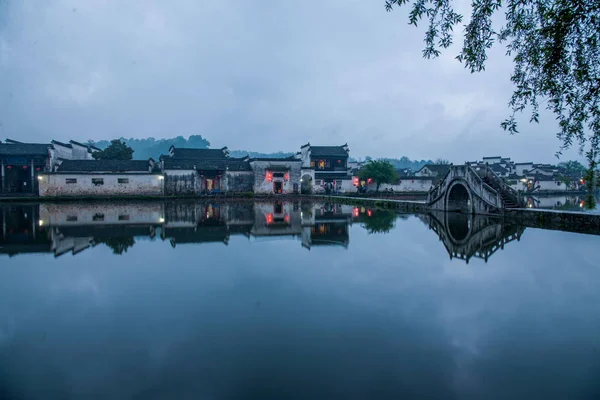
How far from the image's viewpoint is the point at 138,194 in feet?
115

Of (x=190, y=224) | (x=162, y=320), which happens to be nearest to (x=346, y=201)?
(x=190, y=224)

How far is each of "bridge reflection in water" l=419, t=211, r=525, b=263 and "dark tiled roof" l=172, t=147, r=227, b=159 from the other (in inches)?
1472

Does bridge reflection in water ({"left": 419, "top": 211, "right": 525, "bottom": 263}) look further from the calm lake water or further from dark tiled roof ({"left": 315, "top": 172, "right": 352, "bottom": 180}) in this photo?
dark tiled roof ({"left": 315, "top": 172, "right": 352, "bottom": 180})

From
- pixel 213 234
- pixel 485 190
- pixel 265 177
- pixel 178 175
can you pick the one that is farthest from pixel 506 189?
pixel 178 175

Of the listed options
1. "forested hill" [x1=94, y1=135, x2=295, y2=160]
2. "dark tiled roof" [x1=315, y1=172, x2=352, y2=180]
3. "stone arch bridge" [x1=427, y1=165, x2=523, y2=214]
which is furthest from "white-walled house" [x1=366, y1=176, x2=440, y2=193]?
"forested hill" [x1=94, y1=135, x2=295, y2=160]

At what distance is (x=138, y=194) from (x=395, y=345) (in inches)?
1403

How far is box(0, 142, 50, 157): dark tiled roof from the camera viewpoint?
35125mm

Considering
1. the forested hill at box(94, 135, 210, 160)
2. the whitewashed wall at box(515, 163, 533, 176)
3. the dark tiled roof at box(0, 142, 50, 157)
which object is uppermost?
the forested hill at box(94, 135, 210, 160)

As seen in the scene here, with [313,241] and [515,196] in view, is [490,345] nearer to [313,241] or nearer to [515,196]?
[313,241]

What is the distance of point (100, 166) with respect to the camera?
34.9 meters

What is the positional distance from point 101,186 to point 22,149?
33.5 feet

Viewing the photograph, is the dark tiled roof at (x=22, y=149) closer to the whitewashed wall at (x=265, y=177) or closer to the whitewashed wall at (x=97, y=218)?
the whitewashed wall at (x=97, y=218)

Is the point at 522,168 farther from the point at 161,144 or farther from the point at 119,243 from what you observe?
the point at 161,144

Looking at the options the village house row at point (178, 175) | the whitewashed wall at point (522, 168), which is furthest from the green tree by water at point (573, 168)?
the village house row at point (178, 175)
